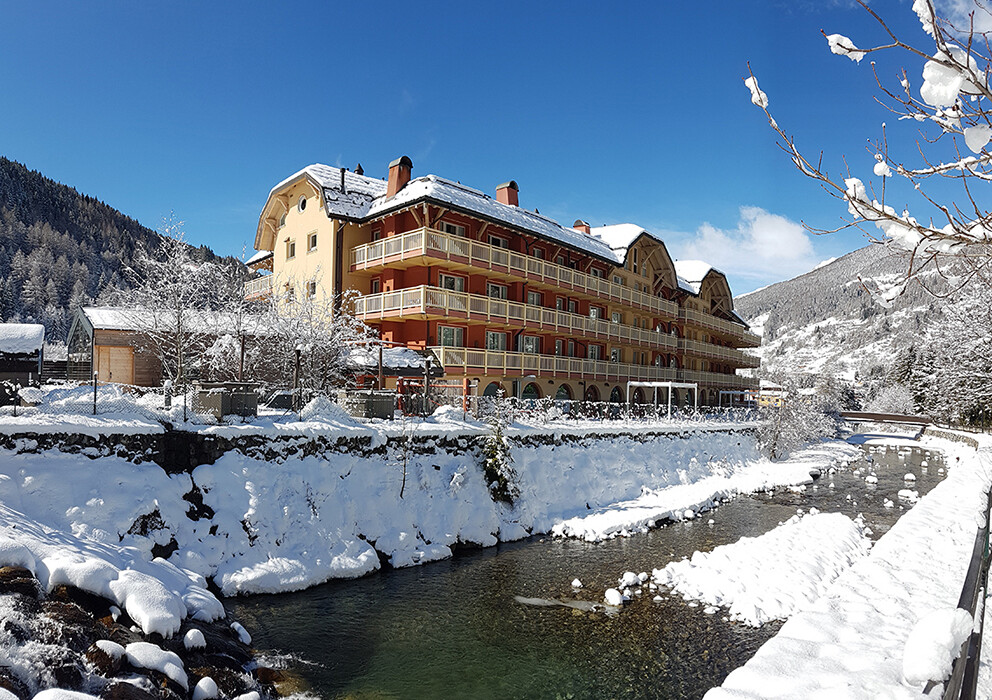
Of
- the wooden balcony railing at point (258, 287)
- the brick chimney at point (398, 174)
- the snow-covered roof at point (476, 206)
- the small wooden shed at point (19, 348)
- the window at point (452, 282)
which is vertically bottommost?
the small wooden shed at point (19, 348)

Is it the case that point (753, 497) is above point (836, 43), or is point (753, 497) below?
below

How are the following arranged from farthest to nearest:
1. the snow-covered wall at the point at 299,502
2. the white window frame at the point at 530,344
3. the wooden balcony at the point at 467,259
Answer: the white window frame at the point at 530,344 → the wooden balcony at the point at 467,259 → the snow-covered wall at the point at 299,502

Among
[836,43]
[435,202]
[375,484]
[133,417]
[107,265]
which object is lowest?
[375,484]

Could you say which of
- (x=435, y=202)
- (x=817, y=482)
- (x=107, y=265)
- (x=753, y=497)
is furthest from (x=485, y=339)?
(x=107, y=265)

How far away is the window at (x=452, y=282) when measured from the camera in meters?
28.2

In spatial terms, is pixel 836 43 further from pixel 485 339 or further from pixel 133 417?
pixel 485 339

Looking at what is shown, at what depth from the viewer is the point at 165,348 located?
23.8 meters

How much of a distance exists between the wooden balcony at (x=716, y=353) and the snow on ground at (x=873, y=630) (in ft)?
115

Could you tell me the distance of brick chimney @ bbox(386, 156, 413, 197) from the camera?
29984 mm

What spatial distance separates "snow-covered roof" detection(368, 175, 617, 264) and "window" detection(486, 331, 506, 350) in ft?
18.3

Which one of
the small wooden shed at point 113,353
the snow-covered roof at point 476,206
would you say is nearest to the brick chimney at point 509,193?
the snow-covered roof at point 476,206

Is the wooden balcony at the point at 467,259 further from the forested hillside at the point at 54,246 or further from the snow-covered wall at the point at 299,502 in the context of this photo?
the forested hillside at the point at 54,246

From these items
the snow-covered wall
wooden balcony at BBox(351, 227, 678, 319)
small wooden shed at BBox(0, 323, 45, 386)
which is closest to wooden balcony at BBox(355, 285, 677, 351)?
wooden balcony at BBox(351, 227, 678, 319)

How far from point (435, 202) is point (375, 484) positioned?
48.2 ft
